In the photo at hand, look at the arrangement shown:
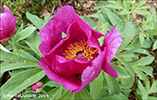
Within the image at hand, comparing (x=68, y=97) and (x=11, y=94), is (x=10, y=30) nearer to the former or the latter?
(x=11, y=94)

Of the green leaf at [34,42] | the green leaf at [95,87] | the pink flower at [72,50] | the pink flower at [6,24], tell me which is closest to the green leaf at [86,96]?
the green leaf at [95,87]

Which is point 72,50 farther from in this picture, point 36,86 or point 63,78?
point 36,86

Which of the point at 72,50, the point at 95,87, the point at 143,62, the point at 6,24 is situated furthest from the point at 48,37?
the point at 143,62

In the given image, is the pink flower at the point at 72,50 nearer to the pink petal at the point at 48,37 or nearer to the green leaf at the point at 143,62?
the pink petal at the point at 48,37

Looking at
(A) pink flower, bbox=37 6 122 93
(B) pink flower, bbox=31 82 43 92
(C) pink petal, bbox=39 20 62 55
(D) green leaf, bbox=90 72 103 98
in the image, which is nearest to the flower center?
(A) pink flower, bbox=37 6 122 93

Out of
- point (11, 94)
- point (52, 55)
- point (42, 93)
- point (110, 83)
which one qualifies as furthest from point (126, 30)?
point (11, 94)

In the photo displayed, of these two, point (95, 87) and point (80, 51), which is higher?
point (80, 51)
